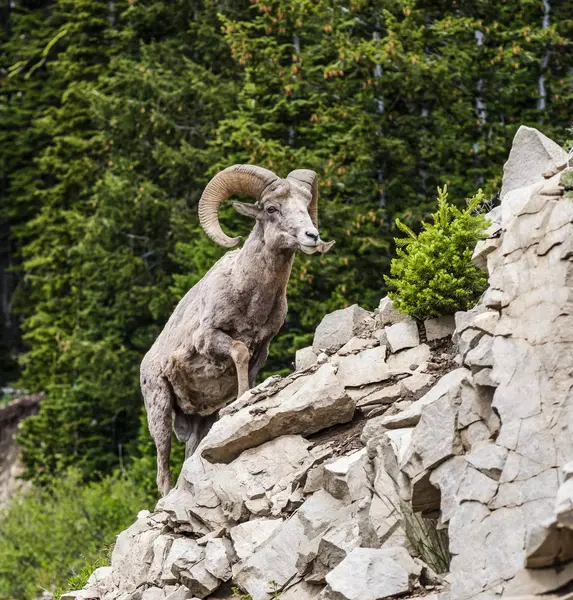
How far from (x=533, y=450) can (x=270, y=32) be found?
17.7 m

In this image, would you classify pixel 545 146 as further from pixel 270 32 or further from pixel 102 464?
pixel 102 464

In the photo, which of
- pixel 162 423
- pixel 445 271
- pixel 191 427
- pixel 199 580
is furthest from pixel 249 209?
pixel 199 580

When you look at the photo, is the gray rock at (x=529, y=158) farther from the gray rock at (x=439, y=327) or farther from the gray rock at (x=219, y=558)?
the gray rock at (x=219, y=558)

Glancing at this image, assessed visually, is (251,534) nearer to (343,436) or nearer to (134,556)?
(343,436)

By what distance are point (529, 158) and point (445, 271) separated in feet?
4.57

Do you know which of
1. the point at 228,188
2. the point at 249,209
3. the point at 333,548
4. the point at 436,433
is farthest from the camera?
the point at 228,188

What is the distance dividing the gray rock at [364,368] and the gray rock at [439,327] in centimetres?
49

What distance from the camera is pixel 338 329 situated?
12352mm

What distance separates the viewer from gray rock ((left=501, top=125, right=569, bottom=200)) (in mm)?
10008

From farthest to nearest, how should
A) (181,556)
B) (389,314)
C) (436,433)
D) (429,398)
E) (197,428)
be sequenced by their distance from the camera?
(197,428)
(389,314)
(181,556)
(429,398)
(436,433)

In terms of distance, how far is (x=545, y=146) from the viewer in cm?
1002

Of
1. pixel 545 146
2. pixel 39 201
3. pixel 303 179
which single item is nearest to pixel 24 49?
pixel 39 201

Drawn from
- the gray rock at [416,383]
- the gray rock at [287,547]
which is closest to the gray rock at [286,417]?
the gray rock at [416,383]

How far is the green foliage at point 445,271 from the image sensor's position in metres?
10.9
